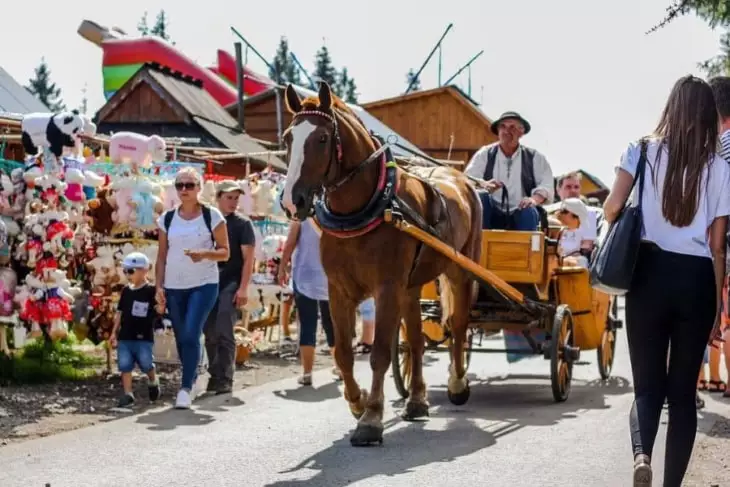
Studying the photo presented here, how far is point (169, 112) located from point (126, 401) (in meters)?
24.9

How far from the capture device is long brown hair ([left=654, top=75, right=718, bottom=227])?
5.77 meters

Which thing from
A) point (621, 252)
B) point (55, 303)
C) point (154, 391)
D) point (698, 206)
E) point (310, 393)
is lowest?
point (310, 393)

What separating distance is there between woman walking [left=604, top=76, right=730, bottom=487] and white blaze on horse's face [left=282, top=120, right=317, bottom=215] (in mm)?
2508

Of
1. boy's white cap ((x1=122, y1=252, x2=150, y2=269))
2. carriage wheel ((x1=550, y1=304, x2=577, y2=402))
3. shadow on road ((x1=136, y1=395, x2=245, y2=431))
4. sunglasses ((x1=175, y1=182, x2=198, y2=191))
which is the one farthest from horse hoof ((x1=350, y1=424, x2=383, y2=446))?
boy's white cap ((x1=122, y1=252, x2=150, y2=269))

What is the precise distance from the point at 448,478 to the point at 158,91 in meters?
27.5

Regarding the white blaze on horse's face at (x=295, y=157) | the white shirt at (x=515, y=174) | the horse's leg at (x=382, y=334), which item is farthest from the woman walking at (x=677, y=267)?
the white shirt at (x=515, y=174)

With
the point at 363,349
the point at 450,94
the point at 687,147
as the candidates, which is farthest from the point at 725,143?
the point at 450,94

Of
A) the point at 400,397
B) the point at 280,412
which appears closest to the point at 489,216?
the point at 400,397

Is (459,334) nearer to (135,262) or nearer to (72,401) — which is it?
(135,262)

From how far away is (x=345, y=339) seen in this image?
8875mm

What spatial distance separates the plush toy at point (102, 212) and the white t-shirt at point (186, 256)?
1.43 metres

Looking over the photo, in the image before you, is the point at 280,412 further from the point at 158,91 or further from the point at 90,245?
the point at 158,91

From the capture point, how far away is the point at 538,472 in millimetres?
7488

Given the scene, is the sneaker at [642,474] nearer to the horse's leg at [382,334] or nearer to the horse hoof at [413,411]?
the horse's leg at [382,334]
